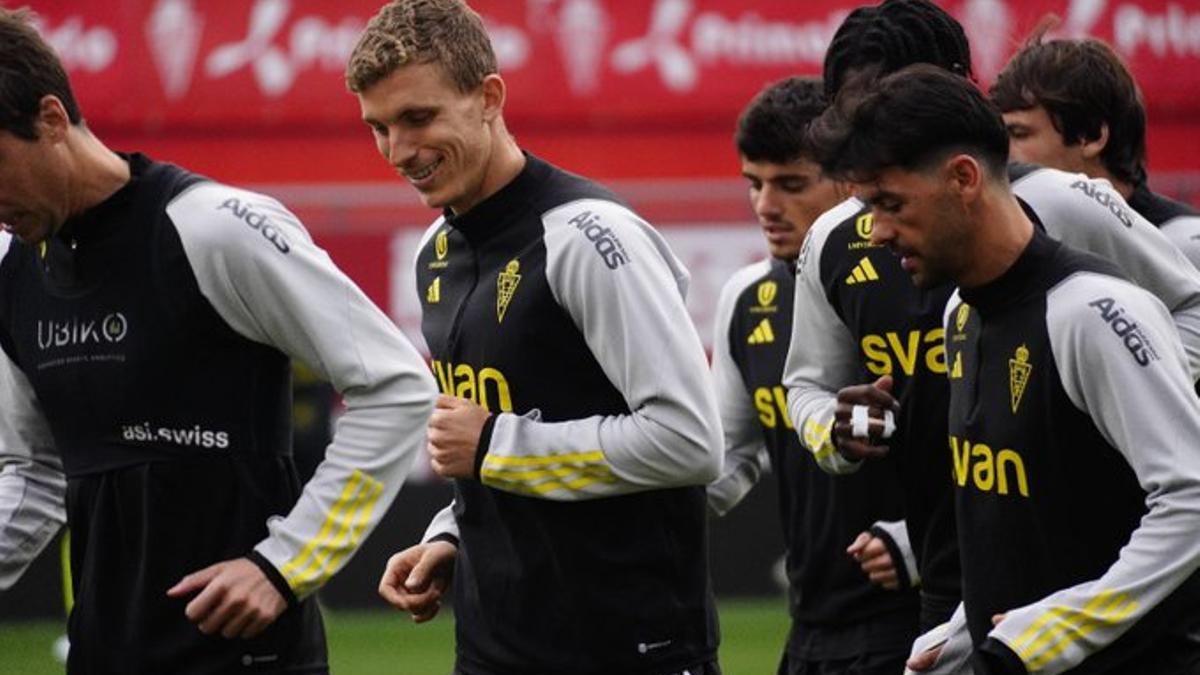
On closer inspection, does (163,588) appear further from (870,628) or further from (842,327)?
(870,628)

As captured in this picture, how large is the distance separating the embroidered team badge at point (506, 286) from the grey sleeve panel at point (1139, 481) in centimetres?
125

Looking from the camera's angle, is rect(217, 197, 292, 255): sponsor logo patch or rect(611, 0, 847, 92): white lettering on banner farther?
rect(611, 0, 847, 92): white lettering on banner

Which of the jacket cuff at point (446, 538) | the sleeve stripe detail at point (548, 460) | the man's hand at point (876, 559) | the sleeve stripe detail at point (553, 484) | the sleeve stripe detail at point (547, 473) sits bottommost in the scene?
the man's hand at point (876, 559)

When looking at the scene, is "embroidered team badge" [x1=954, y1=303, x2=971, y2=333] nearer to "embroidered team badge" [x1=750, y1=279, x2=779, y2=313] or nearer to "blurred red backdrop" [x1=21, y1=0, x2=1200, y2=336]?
"embroidered team badge" [x1=750, y1=279, x2=779, y2=313]

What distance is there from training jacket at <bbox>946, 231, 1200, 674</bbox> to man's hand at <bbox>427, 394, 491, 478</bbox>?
0.97 meters

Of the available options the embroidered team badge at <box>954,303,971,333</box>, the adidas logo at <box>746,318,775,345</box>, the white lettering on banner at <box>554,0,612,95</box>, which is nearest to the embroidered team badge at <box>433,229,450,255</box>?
the embroidered team badge at <box>954,303,971,333</box>

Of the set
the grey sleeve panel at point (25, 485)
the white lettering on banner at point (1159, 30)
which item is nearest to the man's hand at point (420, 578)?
the grey sleeve panel at point (25, 485)

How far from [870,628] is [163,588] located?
7.73 feet

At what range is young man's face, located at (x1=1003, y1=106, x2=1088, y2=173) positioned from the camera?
5613mm

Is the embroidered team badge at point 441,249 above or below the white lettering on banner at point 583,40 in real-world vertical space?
above

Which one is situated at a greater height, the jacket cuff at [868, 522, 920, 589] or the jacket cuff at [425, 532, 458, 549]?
the jacket cuff at [425, 532, 458, 549]

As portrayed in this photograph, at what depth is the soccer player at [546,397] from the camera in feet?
14.5

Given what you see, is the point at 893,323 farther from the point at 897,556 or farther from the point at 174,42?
the point at 174,42

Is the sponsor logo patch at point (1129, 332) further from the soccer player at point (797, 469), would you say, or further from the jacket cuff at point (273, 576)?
the soccer player at point (797, 469)
